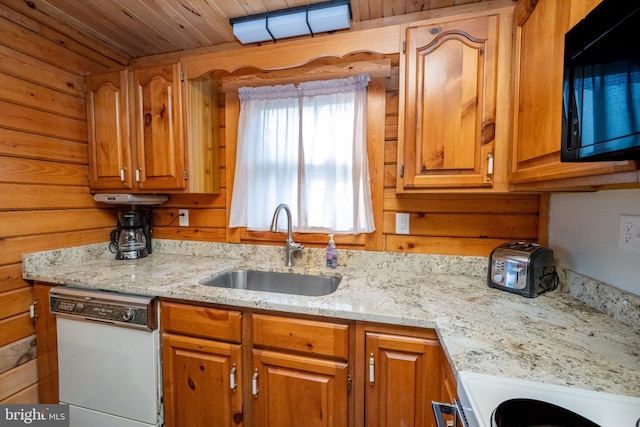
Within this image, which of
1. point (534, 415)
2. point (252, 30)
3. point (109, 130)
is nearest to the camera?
point (534, 415)

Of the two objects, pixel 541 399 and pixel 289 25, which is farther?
pixel 289 25

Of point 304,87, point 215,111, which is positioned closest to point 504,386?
point 304,87

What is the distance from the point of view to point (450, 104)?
48.9 inches

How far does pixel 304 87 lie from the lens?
1.69 metres

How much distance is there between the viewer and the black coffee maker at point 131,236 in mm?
1869

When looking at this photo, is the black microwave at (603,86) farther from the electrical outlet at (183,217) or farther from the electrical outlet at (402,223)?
the electrical outlet at (183,217)

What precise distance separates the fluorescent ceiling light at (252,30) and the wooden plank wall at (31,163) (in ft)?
3.47

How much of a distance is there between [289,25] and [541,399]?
1.87 m

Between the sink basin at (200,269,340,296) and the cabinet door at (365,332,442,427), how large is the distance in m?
0.54

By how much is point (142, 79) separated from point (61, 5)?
1.63 ft

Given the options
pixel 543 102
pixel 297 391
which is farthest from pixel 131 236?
pixel 543 102

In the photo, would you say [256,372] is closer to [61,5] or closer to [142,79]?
[142,79]

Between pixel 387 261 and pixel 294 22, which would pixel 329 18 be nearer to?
pixel 294 22

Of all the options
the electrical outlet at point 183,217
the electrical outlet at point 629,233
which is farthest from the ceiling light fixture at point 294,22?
the electrical outlet at point 629,233
